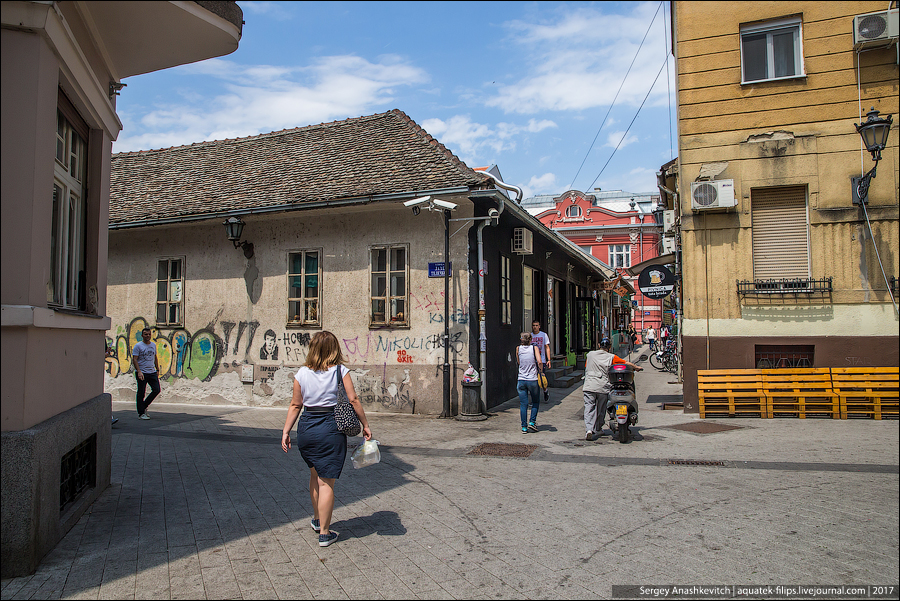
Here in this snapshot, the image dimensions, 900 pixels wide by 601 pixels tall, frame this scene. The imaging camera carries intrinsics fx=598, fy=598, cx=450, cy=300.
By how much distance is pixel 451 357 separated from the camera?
1155cm

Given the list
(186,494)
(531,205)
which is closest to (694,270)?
(186,494)

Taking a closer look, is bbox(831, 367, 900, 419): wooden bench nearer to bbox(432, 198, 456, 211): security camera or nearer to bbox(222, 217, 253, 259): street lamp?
bbox(432, 198, 456, 211): security camera

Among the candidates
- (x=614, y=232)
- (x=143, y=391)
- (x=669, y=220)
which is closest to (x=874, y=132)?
(x=669, y=220)

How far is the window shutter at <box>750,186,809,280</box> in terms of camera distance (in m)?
10.7

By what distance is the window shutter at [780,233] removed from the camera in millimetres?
10711

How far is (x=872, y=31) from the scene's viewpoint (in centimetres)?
959

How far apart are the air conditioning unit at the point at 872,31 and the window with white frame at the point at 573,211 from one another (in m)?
38.8

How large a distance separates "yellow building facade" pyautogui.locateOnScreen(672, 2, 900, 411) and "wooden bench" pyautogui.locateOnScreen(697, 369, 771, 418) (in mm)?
347

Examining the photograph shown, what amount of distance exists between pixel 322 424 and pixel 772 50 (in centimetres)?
1076

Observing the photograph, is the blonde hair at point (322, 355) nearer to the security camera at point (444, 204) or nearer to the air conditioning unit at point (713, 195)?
the security camera at point (444, 204)

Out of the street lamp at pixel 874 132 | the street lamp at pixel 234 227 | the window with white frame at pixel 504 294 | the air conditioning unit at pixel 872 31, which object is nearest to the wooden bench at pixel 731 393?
the street lamp at pixel 874 132

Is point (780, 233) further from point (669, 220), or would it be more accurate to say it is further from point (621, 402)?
point (669, 220)

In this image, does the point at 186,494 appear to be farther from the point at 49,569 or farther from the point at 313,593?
the point at 313,593

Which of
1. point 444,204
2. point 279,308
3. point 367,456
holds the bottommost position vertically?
point 367,456
